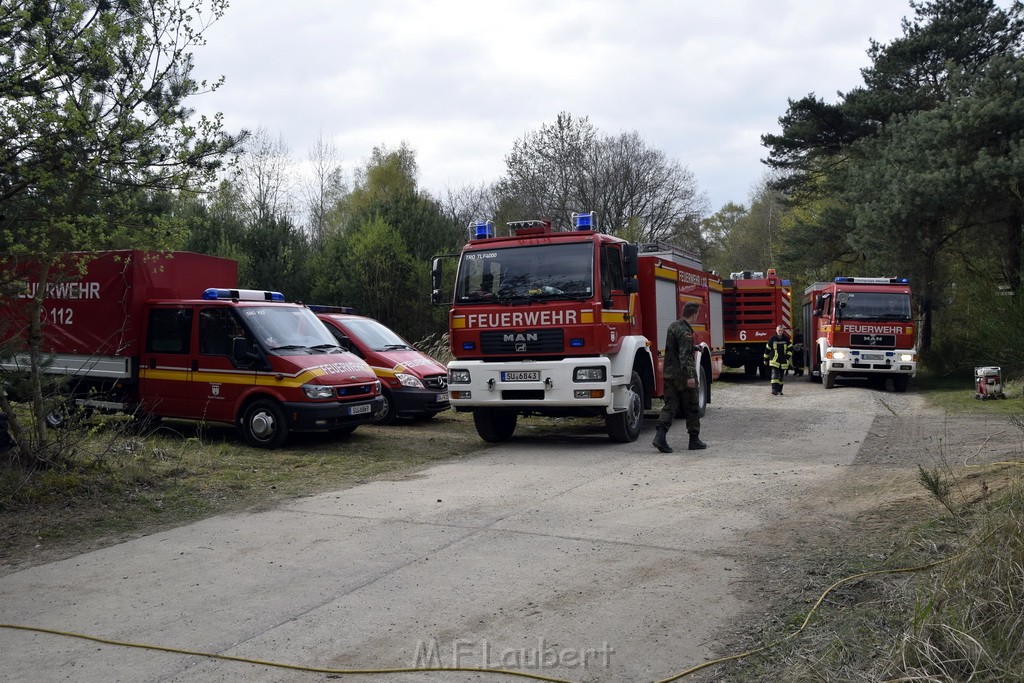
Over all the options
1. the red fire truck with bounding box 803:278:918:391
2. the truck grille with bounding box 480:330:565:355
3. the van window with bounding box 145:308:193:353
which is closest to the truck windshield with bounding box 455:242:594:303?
the truck grille with bounding box 480:330:565:355

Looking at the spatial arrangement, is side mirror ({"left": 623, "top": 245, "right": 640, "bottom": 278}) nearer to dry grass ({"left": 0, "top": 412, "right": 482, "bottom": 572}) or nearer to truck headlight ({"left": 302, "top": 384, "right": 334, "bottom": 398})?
dry grass ({"left": 0, "top": 412, "right": 482, "bottom": 572})

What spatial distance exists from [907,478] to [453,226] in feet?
83.8

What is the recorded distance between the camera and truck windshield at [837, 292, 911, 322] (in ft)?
69.8

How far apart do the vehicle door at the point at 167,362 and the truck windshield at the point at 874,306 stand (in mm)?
15467

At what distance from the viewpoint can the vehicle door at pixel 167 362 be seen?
1208 cm

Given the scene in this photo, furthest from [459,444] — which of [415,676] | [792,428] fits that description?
[415,676]

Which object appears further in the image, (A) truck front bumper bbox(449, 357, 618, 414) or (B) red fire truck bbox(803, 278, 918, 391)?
(B) red fire truck bbox(803, 278, 918, 391)

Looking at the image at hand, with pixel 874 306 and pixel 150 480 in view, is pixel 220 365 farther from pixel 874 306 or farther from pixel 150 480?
pixel 874 306

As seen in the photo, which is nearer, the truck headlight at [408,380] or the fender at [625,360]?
the fender at [625,360]

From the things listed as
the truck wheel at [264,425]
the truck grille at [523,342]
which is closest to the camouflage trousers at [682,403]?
the truck grille at [523,342]

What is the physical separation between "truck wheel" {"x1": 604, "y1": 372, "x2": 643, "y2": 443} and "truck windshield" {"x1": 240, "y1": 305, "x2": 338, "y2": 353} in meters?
4.04

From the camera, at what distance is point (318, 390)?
454 inches

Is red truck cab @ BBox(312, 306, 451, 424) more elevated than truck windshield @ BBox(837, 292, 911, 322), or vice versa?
truck windshield @ BBox(837, 292, 911, 322)

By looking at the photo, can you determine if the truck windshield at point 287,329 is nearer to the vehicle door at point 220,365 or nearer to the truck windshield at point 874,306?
the vehicle door at point 220,365
